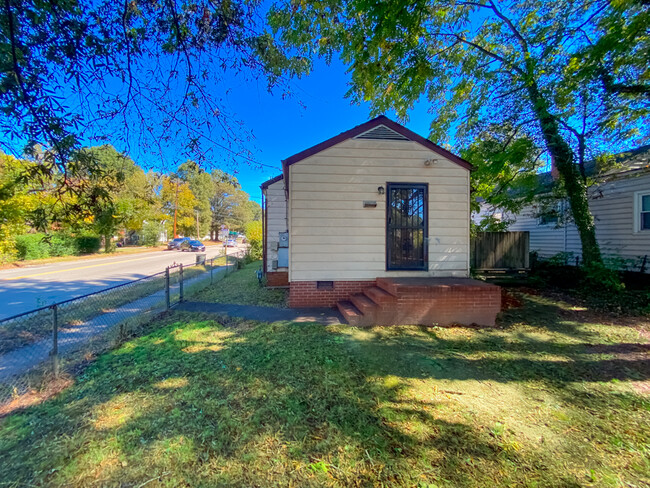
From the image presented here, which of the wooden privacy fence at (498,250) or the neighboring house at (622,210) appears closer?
the wooden privacy fence at (498,250)

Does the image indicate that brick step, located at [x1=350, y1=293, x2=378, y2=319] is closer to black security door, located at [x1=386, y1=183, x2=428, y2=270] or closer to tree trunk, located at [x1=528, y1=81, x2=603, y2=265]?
black security door, located at [x1=386, y1=183, x2=428, y2=270]

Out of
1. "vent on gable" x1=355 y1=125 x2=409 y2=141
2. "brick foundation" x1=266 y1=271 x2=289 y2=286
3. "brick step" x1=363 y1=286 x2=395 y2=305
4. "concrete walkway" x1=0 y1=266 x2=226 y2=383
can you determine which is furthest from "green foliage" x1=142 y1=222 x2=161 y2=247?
"brick step" x1=363 y1=286 x2=395 y2=305

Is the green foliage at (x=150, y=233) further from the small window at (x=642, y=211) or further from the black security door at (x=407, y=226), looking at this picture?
the small window at (x=642, y=211)

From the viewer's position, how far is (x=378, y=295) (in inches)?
213

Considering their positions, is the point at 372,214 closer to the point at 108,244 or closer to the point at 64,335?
the point at 64,335

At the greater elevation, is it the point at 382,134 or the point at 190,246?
the point at 382,134

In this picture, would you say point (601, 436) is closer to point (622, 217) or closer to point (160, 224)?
point (622, 217)

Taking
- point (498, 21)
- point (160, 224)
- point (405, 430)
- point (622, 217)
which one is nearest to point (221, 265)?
point (405, 430)

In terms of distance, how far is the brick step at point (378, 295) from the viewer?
5137 millimetres

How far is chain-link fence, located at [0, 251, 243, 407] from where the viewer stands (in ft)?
10.3

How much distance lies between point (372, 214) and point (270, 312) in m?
3.15

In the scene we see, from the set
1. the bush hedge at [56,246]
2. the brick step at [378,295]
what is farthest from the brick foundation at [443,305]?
the bush hedge at [56,246]

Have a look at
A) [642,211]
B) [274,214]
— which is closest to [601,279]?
[642,211]

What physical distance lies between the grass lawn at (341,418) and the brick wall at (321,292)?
74.0 inches
